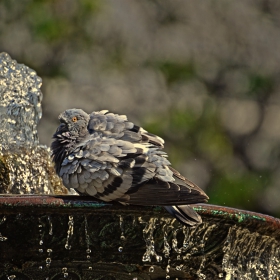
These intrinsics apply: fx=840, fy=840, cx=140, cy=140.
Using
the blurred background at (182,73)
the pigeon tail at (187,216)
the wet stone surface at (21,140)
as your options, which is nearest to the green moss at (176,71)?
the blurred background at (182,73)

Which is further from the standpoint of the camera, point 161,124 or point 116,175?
point 161,124

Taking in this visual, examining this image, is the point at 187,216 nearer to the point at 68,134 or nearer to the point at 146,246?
the point at 146,246

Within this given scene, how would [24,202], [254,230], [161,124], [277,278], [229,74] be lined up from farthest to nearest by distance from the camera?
1. [229,74]
2. [161,124]
3. [277,278]
4. [254,230]
5. [24,202]

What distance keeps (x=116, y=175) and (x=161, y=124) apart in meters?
5.85

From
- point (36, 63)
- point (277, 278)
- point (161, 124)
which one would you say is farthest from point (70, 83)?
point (277, 278)

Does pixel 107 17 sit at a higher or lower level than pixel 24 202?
higher

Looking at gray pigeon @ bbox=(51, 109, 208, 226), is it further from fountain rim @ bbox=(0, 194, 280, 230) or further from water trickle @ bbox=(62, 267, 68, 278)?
water trickle @ bbox=(62, 267, 68, 278)

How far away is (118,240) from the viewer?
2865mm

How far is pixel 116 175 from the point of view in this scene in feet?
10.3

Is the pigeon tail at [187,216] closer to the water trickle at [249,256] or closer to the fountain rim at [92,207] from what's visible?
the fountain rim at [92,207]

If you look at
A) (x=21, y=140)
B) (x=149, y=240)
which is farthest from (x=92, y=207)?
(x=21, y=140)

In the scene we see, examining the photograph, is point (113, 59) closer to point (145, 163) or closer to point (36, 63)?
point (36, 63)

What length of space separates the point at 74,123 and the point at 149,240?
0.84 metres

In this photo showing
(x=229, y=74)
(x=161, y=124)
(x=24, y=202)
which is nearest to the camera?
(x=24, y=202)
